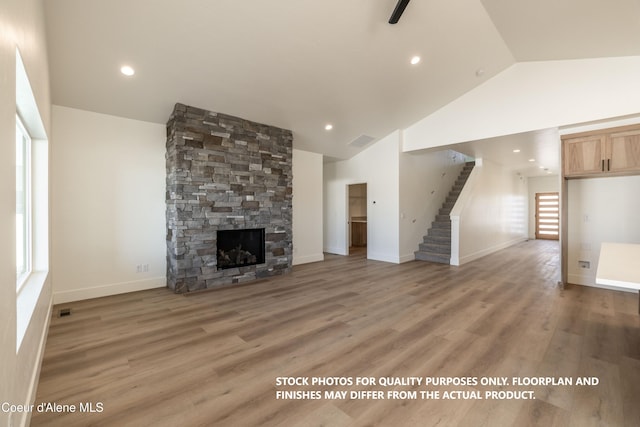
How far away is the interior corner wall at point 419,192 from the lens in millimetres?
6531

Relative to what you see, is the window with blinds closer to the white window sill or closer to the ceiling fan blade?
the ceiling fan blade

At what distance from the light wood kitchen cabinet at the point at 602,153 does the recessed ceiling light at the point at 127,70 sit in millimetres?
6310

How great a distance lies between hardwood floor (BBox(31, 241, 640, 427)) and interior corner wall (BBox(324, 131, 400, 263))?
7.59 ft

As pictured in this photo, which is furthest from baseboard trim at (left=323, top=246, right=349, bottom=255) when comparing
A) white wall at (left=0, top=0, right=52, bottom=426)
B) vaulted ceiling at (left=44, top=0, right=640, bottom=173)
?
white wall at (left=0, top=0, right=52, bottom=426)

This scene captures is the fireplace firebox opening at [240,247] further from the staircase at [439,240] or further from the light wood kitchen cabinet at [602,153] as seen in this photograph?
the light wood kitchen cabinet at [602,153]

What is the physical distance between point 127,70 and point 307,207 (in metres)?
4.08

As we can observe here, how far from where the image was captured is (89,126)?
3.98 m

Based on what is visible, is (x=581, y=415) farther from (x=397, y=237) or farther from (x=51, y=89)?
(x=51, y=89)

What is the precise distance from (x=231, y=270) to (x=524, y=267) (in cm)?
606

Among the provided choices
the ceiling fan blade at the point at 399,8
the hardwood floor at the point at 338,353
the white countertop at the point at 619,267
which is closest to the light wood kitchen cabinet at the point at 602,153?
the hardwood floor at the point at 338,353

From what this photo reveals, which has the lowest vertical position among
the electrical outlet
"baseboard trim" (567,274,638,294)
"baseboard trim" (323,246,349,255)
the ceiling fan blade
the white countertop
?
"baseboard trim" (567,274,638,294)

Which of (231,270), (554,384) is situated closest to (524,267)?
(554,384)

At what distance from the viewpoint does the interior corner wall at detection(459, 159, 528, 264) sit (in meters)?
6.64

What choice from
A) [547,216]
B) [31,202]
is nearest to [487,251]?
[547,216]
